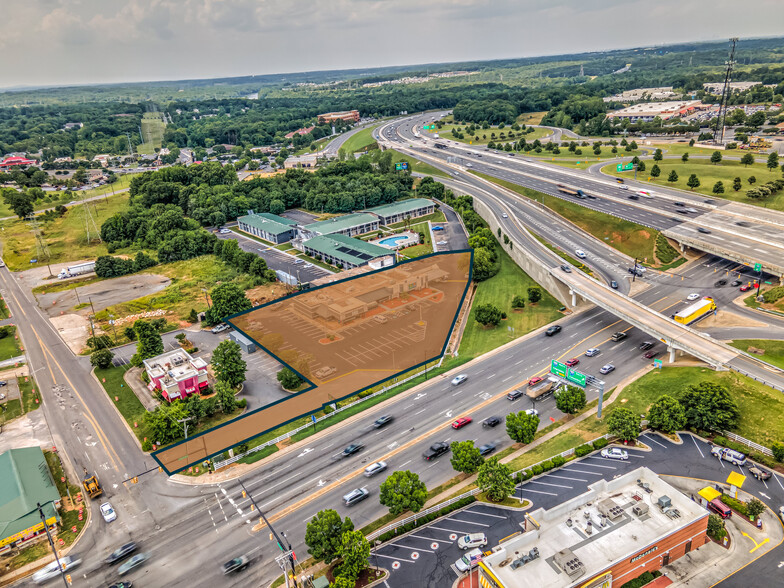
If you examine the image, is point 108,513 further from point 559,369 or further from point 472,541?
point 559,369

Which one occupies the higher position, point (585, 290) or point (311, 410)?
point (585, 290)

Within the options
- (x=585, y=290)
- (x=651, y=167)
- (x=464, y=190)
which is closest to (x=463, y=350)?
(x=585, y=290)

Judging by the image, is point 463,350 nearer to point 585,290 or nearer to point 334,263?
point 585,290

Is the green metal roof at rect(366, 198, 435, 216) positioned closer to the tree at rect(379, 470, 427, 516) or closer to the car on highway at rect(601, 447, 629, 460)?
the car on highway at rect(601, 447, 629, 460)

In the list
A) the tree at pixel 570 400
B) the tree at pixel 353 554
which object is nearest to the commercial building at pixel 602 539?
the tree at pixel 353 554

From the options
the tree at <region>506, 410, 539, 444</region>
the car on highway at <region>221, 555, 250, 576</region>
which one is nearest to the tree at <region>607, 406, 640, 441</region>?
the tree at <region>506, 410, 539, 444</region>

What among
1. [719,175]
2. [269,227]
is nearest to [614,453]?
[269,227]
